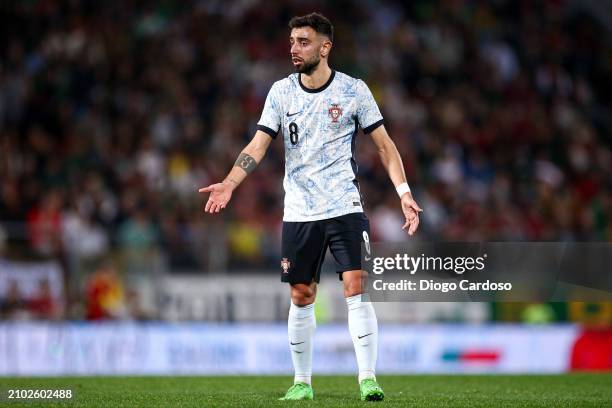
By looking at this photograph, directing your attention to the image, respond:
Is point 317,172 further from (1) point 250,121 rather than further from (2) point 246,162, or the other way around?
(1) point 250,121

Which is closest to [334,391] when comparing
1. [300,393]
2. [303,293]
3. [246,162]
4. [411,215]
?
[300,393]

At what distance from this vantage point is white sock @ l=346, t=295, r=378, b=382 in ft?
25.8

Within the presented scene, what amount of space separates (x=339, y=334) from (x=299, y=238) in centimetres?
826

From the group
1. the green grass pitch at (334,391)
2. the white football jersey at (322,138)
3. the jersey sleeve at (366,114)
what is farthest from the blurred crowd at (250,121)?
the jersey sleeve at (366,114)

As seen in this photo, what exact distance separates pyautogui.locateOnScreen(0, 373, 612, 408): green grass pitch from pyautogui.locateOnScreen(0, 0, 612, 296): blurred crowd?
549cm

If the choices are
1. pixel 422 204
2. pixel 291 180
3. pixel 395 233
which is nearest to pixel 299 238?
pixel 291 180

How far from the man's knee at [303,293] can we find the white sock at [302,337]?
45 millimetres

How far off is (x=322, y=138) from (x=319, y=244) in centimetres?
75

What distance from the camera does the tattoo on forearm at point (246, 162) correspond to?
8.06 metres

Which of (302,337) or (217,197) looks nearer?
(217,197)

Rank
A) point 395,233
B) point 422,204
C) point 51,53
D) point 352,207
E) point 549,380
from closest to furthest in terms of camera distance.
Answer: point 352,207 < point 549,380 < point 395,233 < point 422,204 < point 51,53

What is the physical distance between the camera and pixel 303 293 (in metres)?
8.13

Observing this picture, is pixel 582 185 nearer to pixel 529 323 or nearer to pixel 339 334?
pixel 529 323

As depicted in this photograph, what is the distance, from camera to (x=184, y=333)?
15.9 m
